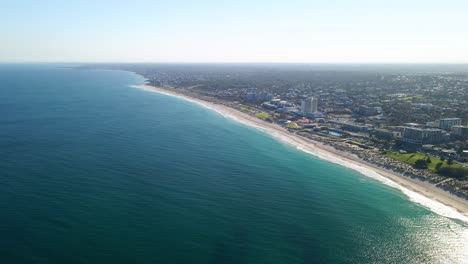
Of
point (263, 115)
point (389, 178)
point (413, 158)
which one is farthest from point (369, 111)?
point (389, 178)

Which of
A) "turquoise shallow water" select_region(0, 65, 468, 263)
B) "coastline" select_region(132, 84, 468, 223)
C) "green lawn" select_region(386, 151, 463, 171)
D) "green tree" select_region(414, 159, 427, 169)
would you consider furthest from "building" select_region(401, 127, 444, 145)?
"turquoise shallow water" select_region(0, 65, 468, 263)

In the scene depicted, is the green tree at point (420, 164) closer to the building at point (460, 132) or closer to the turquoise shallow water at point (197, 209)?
the turquoise shallow water at point (197, 209)

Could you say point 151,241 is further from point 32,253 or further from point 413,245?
point 413,245

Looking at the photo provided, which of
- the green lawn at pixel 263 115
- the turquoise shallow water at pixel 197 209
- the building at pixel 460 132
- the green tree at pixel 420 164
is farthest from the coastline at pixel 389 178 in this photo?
the building at pixel 460 132

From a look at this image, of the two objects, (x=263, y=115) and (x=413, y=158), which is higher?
(x=413, y=158)

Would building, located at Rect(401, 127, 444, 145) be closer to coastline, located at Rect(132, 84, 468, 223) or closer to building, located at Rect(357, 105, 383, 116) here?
coastline, located at Rect(132, 84, 468, 223)

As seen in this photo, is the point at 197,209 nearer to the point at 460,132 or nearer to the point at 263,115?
the point at 460,132
